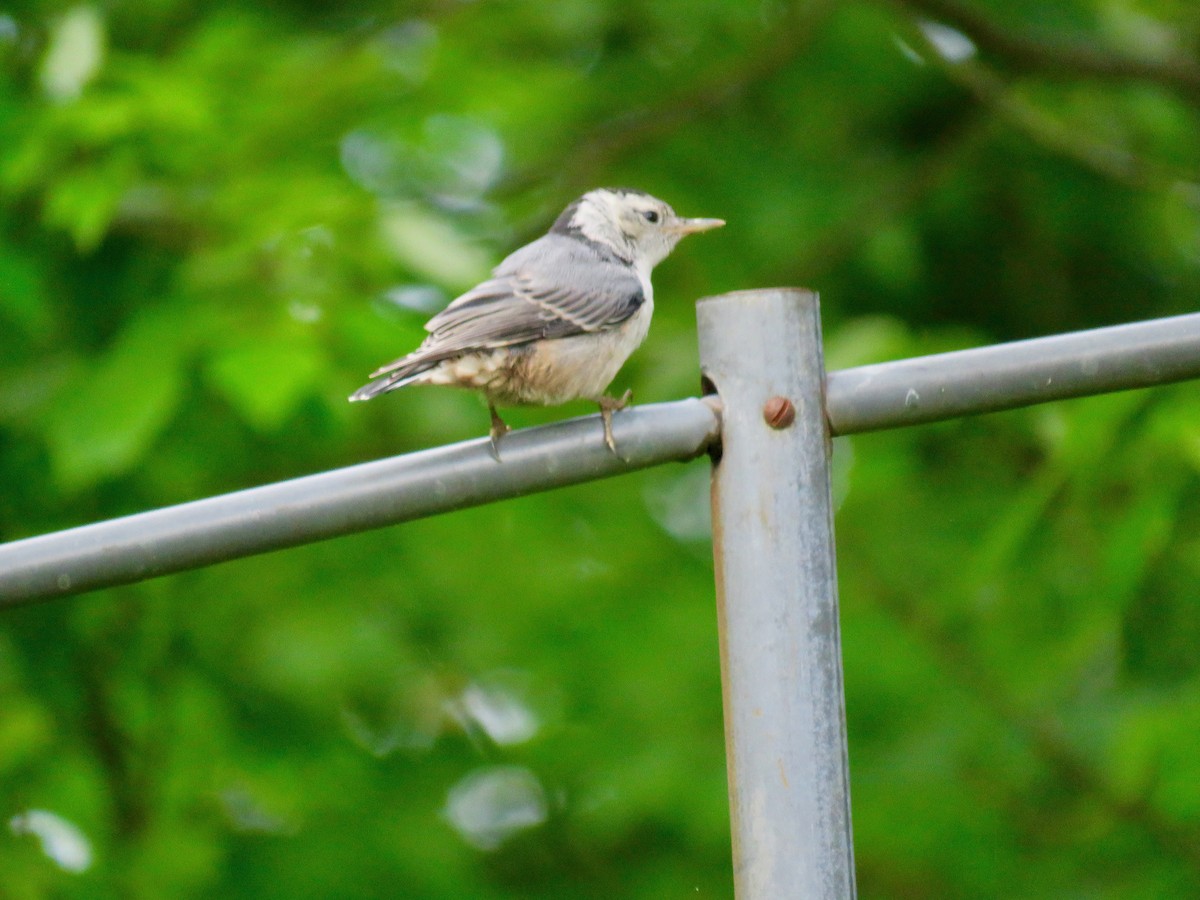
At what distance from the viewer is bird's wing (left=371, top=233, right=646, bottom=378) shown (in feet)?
9.68

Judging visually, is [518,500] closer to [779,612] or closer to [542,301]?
[542,301]

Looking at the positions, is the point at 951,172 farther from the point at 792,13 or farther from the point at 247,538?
the point at 247,538

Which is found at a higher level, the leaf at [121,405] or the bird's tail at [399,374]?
the leaf at [121,405]

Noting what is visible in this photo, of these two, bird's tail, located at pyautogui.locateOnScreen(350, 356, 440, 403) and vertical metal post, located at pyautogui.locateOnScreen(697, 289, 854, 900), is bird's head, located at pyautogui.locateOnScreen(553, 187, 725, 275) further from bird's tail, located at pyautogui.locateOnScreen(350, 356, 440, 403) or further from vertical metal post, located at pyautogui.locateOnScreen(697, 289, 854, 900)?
vertical metal post, located at pyautogui.locateOnScreen(697, 289, 854, 900)

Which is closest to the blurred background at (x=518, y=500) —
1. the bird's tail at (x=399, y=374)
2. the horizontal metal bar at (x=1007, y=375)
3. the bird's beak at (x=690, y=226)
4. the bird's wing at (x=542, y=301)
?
the bird's wing at (x=542, y=301)

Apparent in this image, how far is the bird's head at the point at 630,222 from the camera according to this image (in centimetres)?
386

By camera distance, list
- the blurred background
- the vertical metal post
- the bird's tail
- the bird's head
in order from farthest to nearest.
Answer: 1. the bird's head
2. the blurred background
3. the bird's tail
4. the vertical metal post

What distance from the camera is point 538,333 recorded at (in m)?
3.10

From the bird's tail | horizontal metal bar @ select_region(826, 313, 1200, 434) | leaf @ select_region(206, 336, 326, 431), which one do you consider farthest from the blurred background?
horizontal metal bar @ select_region(826, 313, 1200, 434)

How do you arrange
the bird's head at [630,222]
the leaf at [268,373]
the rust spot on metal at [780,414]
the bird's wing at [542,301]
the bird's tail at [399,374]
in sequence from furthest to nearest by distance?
the bird's head at [630,222] → the bird's wing at [542,301] → the leaf at [268,373] → the bird's tail at [399,374] → the rust spot on metal at [780,414]

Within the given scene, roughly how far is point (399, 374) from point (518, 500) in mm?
1346

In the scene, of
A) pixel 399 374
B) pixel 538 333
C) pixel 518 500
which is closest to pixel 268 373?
pixel 399 374

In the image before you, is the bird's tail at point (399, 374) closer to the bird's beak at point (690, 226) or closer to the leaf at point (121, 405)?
the leaf at point (121, 405)

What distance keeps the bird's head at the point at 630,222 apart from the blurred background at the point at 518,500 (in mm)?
354
